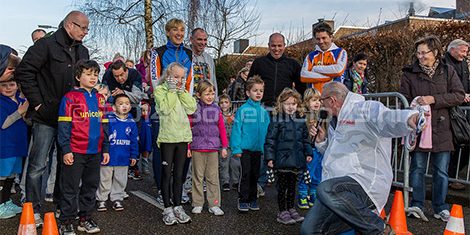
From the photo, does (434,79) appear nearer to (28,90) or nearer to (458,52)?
(458,52)

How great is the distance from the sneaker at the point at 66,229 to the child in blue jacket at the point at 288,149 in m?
→ 2.20

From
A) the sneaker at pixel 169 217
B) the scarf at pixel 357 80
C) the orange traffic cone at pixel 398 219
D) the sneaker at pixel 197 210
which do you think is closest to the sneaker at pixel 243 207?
the sneaker at pixel 197 210

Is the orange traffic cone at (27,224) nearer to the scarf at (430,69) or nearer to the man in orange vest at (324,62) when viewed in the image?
the man in orange vest at (324,62)

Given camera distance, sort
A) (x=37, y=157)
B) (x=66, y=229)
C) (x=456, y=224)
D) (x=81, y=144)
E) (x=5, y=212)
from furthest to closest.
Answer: (x=5, y=212)
(x=37, y=157)
(x=81, y=144)
(x=66, y=229)
(x=456, y=224)

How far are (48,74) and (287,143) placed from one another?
273 centimetres

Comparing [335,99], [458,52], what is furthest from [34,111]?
[458,52]

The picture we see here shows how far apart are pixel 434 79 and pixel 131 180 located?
5.13 metres

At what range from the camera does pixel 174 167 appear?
5.34 meters

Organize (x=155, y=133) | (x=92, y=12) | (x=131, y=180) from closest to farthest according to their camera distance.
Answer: (x=155, y=133) < (x=131, y=180) < (x=92, y=12)

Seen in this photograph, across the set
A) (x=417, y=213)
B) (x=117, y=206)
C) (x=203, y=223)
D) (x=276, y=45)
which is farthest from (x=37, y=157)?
(x=417, y=213)

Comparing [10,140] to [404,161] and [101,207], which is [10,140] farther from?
[404,161]

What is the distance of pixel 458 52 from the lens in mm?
6625

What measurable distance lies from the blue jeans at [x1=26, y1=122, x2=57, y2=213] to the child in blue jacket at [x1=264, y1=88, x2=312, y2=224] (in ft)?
7.82

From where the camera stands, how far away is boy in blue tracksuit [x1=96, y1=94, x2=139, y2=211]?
5.92 meters
